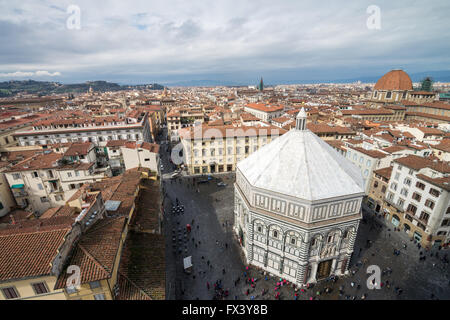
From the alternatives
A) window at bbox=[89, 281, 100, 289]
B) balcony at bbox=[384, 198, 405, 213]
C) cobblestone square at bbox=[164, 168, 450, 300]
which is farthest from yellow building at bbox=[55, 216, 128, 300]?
balcony at bbox=[384, 198, 405, 213]

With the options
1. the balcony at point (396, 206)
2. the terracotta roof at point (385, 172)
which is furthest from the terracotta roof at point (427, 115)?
the balcony at point (396, 206)

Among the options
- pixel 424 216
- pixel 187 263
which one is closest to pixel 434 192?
pixel 424 216

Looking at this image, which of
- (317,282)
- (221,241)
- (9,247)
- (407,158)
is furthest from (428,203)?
(9,247)

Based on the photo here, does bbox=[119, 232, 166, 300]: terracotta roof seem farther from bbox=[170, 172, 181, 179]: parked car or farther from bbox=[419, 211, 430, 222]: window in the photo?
bbox=[419, 211, 430, 222]: window

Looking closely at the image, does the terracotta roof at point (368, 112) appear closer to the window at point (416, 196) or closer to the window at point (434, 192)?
the window at point (416, 196)

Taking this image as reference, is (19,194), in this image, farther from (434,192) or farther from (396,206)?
(434,192)
